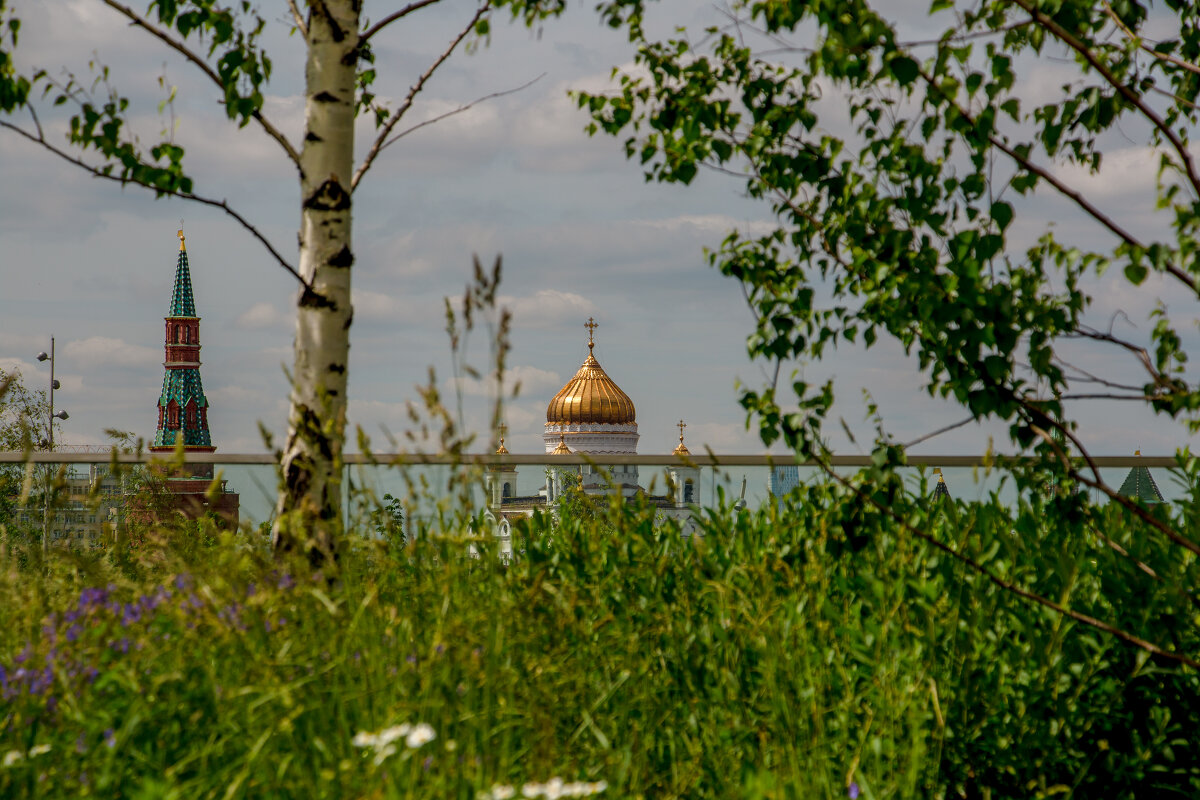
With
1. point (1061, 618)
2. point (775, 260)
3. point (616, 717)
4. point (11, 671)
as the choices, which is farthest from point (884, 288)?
point (11, 671)

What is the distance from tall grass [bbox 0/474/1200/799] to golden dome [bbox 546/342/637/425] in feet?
248

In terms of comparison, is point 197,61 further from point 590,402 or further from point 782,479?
point 590,402

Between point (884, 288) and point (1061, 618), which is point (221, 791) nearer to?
point (884, 288)

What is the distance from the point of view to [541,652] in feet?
11.8

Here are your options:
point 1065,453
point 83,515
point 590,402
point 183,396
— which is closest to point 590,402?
point 590,402

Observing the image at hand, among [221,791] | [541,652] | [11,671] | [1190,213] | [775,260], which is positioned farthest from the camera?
[775,260]

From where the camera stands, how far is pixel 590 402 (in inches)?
3214

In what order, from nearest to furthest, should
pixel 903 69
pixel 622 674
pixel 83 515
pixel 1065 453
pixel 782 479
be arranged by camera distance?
pixel 903 69 → pixel 622 674 → pixel 1065 453 → pixel 782 479 → pixel 83 515

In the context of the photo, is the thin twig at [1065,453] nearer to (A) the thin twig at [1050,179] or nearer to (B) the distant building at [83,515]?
(A) the thin twig at [1050,179]

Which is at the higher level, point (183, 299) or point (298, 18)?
point (183, 299)

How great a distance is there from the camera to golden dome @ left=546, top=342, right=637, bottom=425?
8100 cm

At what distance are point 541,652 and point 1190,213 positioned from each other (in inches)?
92.8

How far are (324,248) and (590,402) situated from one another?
253 ft

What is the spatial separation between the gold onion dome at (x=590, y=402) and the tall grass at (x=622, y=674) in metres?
75.5
